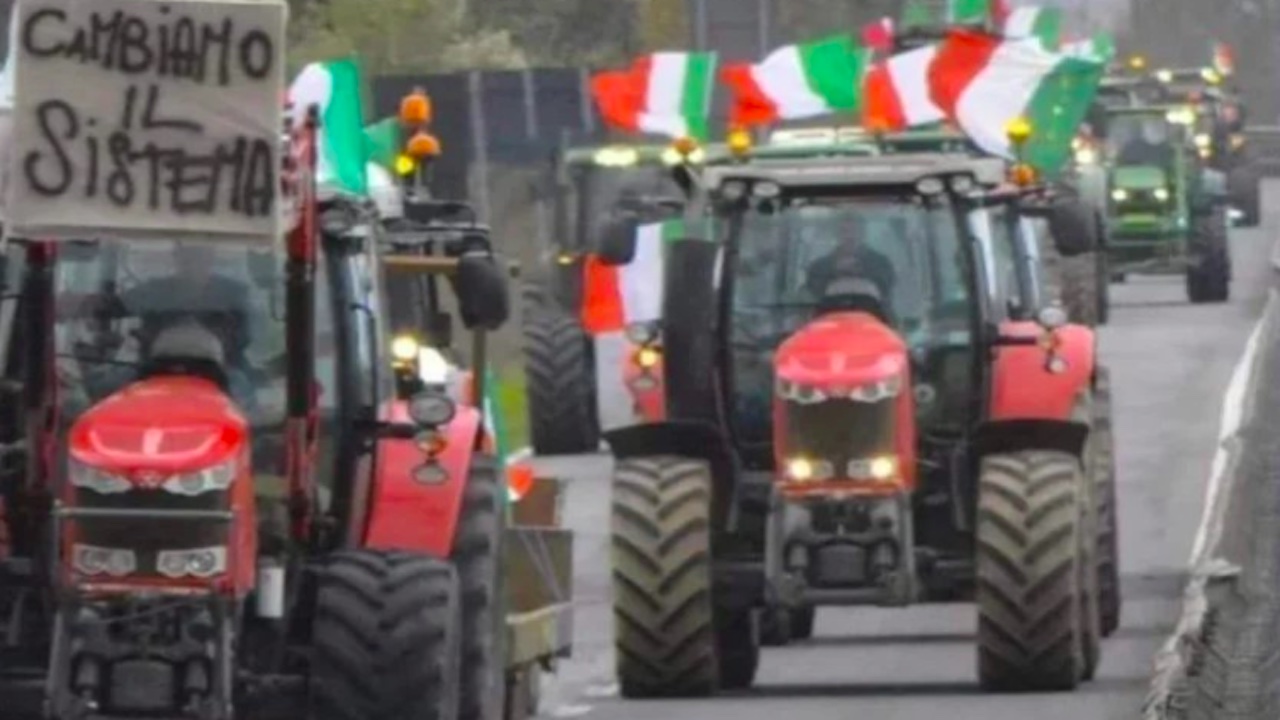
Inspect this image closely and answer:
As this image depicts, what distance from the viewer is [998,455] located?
19719 millimetres

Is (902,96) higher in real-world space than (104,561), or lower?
higher

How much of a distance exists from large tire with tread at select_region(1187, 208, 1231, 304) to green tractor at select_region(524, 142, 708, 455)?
15.8 meters

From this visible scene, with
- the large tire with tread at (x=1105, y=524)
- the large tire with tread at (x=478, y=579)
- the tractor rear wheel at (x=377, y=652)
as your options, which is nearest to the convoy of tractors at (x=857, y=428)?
the large tire with tread at (x=1105, y=524)

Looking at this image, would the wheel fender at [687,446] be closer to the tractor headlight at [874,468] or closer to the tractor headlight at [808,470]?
the tractor headlight at [808,470]

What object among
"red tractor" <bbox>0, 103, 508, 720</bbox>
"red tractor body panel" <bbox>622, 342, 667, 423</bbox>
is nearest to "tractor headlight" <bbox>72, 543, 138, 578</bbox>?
"red tractor" <bbox>0, 103, 508, 720</bbox>

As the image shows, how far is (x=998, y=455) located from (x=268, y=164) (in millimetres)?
6631

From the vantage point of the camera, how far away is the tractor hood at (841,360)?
1947 cm

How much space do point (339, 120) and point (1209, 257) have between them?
124 ft

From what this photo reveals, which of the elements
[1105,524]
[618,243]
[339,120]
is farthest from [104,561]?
[1105,524]

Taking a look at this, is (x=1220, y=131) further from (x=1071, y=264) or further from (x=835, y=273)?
(x=835, y=273)

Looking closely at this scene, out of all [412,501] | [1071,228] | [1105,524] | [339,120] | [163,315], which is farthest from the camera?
[1105,524]

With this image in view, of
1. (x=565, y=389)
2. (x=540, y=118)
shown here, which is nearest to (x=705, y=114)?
(x=565, y=389)

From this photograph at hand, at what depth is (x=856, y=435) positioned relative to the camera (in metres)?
19.6

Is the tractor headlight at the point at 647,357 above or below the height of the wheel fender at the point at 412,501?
above
